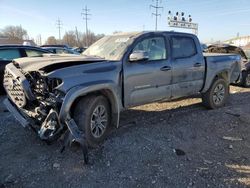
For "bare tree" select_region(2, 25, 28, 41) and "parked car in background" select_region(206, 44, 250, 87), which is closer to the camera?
"parked car in background" select_region(206, 44, 250, 87)

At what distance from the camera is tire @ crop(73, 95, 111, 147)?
14.8 ft

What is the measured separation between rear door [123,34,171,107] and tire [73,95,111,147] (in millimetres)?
526

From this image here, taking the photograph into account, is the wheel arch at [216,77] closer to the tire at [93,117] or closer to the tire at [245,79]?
the tire at [93,117]

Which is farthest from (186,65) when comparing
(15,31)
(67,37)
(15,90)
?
(15,31)

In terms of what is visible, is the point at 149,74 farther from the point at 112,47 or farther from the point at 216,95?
the point at 216,95

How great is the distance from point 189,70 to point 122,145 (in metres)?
2.52

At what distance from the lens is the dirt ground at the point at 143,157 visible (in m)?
3.79

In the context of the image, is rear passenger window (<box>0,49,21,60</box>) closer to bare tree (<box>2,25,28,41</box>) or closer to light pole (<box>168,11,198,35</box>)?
light pole (<box>168,11,198,35</box>)

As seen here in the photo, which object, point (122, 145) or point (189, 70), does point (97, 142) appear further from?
point (189, 70)

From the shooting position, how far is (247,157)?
458cm

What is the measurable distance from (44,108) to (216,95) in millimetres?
4753

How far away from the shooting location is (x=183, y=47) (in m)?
6.39

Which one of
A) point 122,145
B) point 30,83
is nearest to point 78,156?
point 122,145

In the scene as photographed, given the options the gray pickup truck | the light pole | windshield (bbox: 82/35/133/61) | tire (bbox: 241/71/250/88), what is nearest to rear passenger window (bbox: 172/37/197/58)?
the gray pickup truck
